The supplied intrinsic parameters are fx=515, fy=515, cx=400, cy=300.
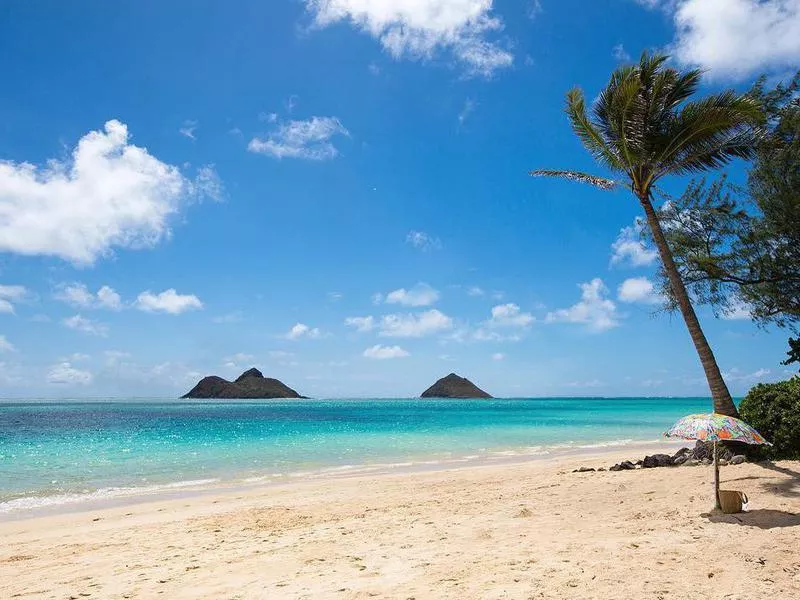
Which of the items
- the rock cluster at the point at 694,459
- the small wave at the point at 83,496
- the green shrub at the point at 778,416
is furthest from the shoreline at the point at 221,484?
the green shrub at the point at 778,416

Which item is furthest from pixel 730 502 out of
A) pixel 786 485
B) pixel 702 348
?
pixel 702 348

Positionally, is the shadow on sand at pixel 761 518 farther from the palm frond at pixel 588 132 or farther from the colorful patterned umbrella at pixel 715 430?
the palm frond at pixel 588 132

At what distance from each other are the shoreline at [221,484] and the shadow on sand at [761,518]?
1093 centimetres

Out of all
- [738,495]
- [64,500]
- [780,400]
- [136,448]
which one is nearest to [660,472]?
[780,400]

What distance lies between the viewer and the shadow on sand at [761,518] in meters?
7.36

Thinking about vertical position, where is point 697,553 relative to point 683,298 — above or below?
below

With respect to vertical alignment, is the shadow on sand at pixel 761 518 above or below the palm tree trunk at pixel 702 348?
below

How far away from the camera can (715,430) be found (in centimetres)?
782

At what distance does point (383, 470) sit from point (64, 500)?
31.6 ft

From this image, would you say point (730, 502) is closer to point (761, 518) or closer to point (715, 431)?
point (761, 518)

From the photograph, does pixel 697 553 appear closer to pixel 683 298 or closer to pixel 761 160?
pixel 683 298

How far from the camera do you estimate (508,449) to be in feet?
82.3

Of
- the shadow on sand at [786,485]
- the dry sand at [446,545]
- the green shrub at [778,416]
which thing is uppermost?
the green shrub at [778,416]

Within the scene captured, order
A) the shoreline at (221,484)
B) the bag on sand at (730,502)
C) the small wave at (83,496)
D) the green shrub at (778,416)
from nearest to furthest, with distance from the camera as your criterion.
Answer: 1. the bag on sand at (730,502)
2. the green shrub at (778,416)
3. the shoreline at (221,484)
4. the small wave at (83,496)
